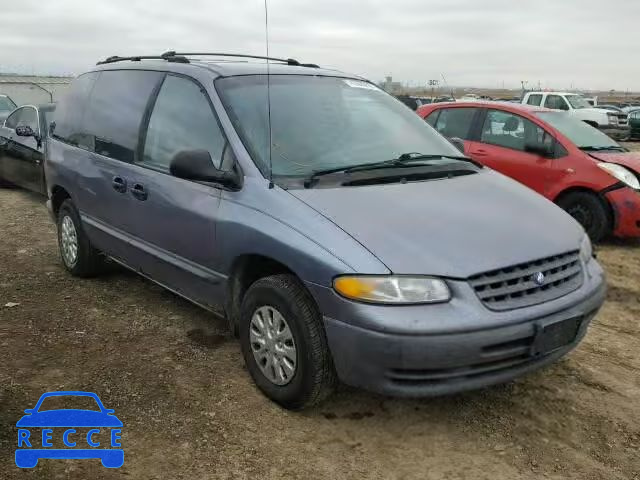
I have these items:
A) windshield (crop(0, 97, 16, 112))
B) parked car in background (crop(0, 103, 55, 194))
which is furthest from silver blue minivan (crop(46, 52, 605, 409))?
windshield (crop(0, 97, 16, 112))

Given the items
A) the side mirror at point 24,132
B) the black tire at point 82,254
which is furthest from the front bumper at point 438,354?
the side mirror at point 24,132

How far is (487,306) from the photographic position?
2771mm

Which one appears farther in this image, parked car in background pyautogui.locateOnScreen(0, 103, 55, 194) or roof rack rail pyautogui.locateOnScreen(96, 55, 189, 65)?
parked car in background pyautogui.locateOnScreen(0, 103, 55, 194)

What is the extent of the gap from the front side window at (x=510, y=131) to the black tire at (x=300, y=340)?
502 cm

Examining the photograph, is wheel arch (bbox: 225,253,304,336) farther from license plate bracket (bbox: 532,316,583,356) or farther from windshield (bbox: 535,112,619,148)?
windshield (bbox: 535,112,619,148)

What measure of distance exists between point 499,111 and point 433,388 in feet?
18.5

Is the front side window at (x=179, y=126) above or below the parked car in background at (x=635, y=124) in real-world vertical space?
above

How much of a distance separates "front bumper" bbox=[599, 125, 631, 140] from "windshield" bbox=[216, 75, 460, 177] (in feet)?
66.0

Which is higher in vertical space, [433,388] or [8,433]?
[433,388]

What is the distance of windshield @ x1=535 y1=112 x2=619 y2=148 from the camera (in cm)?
736

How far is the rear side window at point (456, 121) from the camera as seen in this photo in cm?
796

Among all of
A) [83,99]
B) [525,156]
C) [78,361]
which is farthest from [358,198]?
[525,156]

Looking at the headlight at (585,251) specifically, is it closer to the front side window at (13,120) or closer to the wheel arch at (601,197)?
the wheel arch at (601,197)

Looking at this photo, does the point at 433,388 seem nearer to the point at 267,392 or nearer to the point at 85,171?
→ the point at 267,392
